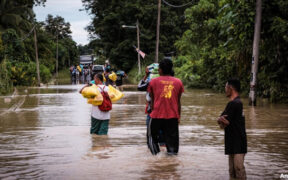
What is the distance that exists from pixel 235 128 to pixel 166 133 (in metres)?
2.10

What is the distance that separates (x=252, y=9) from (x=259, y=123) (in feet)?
23.6

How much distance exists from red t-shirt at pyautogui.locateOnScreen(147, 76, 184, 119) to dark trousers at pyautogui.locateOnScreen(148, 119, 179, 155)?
6.4 inches


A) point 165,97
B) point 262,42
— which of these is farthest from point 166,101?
point 262,42

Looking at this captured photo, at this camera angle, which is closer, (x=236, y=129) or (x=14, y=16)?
(x=236, y=129)

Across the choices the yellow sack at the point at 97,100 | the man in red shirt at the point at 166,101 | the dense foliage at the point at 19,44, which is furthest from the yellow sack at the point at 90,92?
the dense foliage at the point at 19,44

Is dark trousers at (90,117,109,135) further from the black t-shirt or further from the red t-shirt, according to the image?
the black t-shirt

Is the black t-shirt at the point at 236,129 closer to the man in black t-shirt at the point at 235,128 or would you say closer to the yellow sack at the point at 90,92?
the man in black t-shirt at the point at 235,128

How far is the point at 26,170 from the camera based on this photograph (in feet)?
26.1

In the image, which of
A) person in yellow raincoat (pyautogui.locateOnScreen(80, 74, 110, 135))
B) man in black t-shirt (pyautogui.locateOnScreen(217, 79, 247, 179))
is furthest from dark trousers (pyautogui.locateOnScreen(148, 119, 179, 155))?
person in yellow raincoat (pyautogui.locateOnScreen(80, 74, 110, 135))

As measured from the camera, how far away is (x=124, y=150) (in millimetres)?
9742

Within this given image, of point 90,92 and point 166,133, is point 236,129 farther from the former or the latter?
point 90,92

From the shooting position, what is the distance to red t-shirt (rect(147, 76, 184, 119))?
8.34 meters

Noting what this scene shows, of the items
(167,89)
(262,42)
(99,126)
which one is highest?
(262,42)

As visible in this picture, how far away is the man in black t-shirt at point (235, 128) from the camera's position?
6.68 meters
